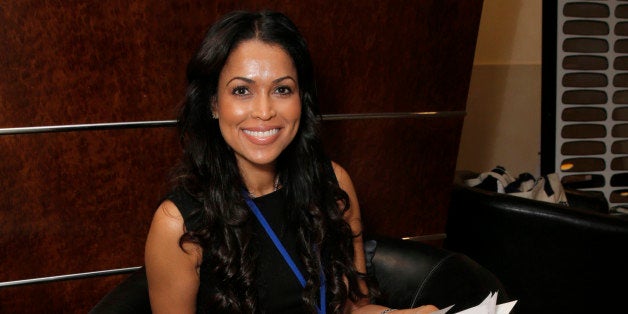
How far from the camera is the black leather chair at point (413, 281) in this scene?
149 cm

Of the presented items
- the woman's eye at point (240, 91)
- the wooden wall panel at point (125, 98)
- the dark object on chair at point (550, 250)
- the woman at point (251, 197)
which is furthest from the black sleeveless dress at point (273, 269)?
the dark object on chair at point (550, 250)

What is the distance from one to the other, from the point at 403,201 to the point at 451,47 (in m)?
0.63

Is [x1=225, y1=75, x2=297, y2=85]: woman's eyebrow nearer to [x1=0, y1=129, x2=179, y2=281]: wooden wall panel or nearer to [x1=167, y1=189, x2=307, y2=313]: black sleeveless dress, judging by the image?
[x1=167, y1=189, x2=307, y2=313]: black sleeveless dress

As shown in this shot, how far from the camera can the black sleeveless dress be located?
1.54 m

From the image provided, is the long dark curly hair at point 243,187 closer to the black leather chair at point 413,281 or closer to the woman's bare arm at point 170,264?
the woman's bare arm at point 170,264

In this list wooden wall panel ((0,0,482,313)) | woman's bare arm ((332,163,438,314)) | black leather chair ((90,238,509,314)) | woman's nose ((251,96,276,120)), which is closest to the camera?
woman's nose ((251,96,276,120))

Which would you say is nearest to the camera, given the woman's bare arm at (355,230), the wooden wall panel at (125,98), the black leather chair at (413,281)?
the black leather chair at (413,281)

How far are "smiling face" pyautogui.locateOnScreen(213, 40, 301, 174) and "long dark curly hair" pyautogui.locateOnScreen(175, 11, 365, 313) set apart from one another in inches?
1.3

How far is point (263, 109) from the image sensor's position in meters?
1.38

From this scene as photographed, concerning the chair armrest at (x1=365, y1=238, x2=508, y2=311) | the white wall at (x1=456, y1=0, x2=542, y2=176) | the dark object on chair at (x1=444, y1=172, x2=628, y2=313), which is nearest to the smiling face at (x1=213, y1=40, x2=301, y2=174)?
the chair armrest at (x1=365, y1=238, x2=508, y2=311)

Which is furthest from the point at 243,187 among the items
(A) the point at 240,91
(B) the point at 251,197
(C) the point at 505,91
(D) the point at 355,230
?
(C) the point at 505,91

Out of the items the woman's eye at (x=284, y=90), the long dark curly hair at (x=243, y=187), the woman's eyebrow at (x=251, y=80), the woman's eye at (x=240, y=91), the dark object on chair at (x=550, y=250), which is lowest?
the dark object on chair at (x=550, y=250)

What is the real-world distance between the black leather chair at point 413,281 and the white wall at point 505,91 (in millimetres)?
1982

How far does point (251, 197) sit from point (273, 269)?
208 millimetres
